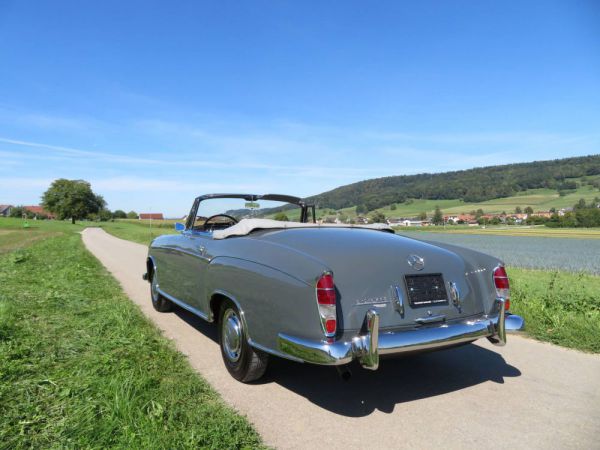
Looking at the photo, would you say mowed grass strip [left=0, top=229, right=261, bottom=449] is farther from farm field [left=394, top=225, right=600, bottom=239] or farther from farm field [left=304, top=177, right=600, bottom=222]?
farm field [left=304, top=177, right=600, bottom=222]

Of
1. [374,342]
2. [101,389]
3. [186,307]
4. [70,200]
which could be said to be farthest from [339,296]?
[70,200]

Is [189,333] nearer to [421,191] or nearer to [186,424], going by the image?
[186,424]

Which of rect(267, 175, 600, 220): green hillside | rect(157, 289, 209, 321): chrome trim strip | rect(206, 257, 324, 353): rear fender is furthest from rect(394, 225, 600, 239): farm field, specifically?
rect(206, 257, 324, 353): rear fender

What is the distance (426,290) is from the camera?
2.87 meters

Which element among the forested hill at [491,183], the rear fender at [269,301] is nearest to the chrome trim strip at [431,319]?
the rear fender at [269,301]

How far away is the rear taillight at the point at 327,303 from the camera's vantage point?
249 cm

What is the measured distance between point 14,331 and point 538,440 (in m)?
4.58

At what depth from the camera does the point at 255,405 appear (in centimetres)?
284

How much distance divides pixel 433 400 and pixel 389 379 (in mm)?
464

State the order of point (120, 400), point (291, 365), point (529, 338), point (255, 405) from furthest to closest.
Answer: point (529, 338), point (291, 365), point (255, 405), point (120, 400)

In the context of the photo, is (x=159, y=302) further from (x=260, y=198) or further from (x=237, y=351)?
(x=237, y=351)

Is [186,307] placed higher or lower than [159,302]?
higher

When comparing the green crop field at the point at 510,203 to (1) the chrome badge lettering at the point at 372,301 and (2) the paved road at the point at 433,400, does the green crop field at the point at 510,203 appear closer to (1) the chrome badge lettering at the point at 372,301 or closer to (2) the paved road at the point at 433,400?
(2) the paved road at the point at 433,400

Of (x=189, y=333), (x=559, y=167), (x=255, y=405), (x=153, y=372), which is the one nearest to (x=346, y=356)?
(x=255, y=405)
